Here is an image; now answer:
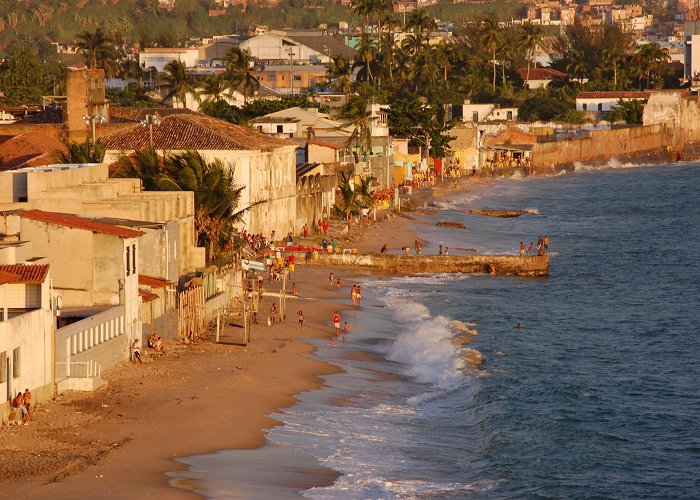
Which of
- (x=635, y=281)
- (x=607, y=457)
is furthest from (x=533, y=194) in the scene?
(x=607, y=457)

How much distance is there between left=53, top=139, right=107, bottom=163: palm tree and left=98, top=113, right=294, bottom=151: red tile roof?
3963mm

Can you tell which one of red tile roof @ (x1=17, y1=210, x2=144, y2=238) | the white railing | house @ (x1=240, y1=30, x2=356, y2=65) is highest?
house @ (x1=240, y1=30, x2=356, y2=65)

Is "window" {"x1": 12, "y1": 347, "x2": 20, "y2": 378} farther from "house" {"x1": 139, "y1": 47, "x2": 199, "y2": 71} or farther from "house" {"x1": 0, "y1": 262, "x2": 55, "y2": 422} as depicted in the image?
"house" {"x1": 139, "y1": 47, "x2": 199, "y2": 71}

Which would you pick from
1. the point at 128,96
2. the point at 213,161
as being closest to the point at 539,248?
the point at 213,161

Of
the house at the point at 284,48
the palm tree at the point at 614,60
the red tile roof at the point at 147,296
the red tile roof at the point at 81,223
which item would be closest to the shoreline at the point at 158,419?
the red tile roof at the point at 147,296

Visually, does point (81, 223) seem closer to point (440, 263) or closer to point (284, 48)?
point (440, 263)

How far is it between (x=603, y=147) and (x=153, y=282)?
117m

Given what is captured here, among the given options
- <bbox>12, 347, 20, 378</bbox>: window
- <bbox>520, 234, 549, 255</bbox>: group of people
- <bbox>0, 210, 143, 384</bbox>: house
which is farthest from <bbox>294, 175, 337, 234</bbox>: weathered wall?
<bbox>12, 347, 20, 378</bbox>: window

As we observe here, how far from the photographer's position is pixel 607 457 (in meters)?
36.9

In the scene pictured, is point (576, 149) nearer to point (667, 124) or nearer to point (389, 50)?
point (667, 124)

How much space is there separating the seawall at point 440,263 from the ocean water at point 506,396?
0.81m

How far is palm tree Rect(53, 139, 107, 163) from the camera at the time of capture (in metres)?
58.3

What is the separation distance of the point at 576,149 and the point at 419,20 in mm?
38667

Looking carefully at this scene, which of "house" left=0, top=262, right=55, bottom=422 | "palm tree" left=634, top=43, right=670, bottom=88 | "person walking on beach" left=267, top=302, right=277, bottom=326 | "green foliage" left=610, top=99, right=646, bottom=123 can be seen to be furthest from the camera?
"palm tree" left=634, top=43, right=670, bottom=88
